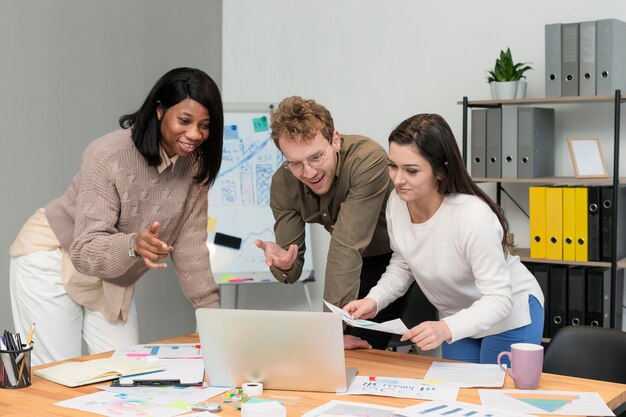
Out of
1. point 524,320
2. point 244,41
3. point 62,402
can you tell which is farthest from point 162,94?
point 244,41

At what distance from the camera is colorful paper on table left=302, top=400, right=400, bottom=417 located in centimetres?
170

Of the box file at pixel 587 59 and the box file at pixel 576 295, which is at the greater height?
the box file at pixel 587 59

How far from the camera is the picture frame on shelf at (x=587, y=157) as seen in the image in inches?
139

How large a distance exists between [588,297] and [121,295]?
205 cm

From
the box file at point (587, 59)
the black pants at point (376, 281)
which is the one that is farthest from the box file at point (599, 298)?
the black pants at point (376, 281)

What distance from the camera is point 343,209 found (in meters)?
2.46

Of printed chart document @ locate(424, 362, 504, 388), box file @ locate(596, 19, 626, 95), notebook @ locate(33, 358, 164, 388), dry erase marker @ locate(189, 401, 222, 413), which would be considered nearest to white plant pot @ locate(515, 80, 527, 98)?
box file @ locate(596, 19, 626, 95)

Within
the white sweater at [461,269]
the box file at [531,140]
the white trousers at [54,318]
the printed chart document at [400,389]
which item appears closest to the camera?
the printed chart document at [400,389]

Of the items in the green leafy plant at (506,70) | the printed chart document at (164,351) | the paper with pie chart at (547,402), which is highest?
the green leafy plant at (506,70)

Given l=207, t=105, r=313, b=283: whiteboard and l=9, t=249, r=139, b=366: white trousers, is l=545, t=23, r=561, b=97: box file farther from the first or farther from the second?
l=9, t=249, r=139, b=366: white trousers

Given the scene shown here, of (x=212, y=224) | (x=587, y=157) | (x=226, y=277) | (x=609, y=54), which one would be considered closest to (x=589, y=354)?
(x=587, y=157)

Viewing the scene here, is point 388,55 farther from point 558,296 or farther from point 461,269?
point 461,269

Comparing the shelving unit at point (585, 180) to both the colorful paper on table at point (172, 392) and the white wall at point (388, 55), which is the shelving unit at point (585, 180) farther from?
the colorful paper on table at point (172, 392)

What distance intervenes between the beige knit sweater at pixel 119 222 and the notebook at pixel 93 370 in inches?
11.9
